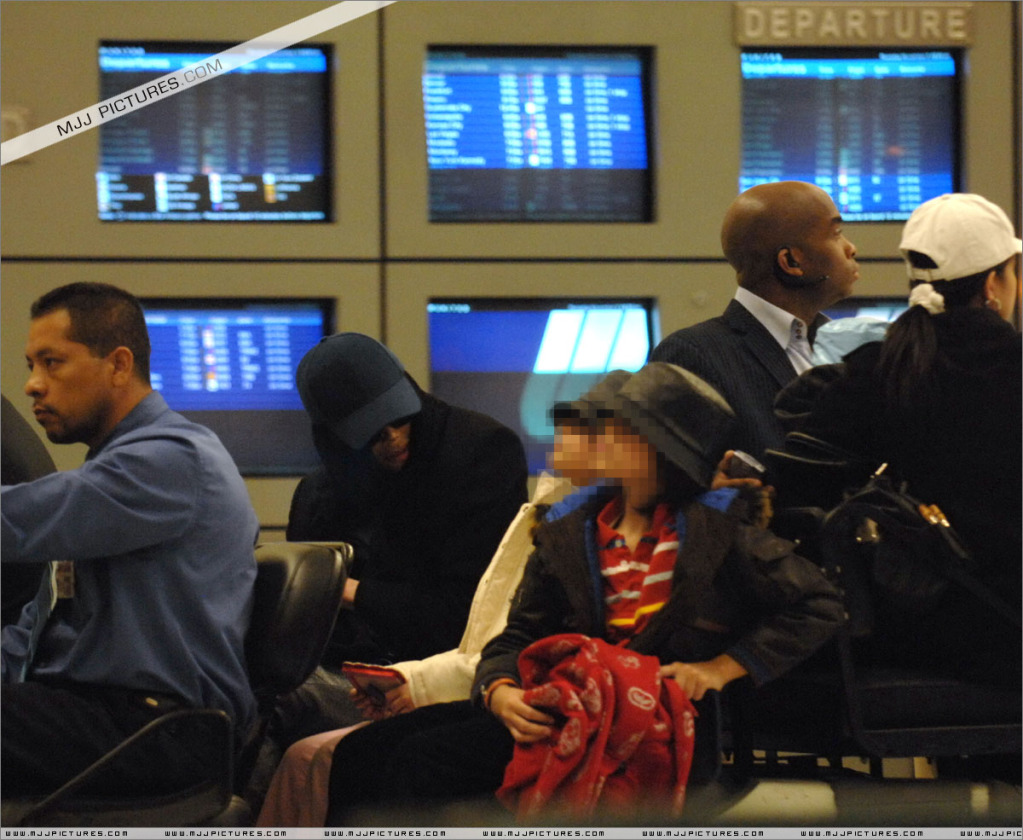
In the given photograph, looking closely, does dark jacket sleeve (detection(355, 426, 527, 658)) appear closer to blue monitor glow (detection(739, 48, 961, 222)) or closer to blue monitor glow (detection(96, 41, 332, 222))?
blue monitor glow (detection(96, 41, 332, 222))

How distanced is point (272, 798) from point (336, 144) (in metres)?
1.68

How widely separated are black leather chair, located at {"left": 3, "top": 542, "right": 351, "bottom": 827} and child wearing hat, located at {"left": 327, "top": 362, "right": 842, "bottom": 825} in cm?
26

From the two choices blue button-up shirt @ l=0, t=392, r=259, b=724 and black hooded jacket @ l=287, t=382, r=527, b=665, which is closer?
blue button-up shirt @ l=0, t=392, r=259, b=724

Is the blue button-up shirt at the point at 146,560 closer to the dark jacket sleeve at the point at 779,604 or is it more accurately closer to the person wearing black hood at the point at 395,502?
the person wearing black hood at the point at 395,502

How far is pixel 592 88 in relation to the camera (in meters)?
3.17

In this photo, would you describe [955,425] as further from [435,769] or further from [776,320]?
[435,769]

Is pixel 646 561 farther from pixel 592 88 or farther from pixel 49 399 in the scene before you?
pixel 592 88

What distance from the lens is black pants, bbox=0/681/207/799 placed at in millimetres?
1856

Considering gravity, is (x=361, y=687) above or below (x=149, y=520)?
below

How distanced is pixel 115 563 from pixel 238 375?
46.9 inches

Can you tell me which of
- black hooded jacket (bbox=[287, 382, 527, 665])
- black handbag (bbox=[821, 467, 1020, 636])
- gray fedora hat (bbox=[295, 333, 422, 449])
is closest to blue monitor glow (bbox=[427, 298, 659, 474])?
black hooded jacket (bbox=[287, 382, 527, 665])

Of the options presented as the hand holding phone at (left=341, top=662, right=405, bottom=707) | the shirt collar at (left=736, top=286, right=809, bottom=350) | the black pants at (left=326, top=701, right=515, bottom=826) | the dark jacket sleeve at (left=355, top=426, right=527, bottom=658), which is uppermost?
the shirt collar at (left=736, top=286, right=809, bottom=350)

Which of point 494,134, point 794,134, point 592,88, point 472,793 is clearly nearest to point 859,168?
point 794,134

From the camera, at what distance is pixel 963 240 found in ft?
6.26
